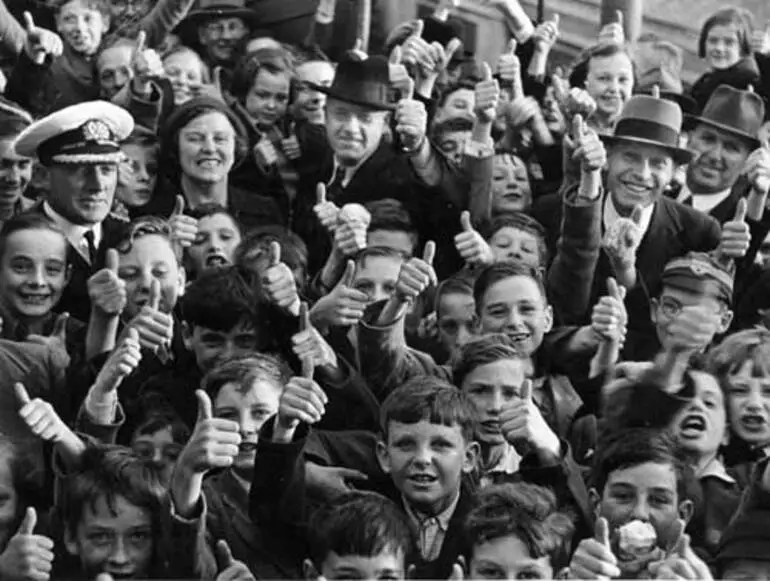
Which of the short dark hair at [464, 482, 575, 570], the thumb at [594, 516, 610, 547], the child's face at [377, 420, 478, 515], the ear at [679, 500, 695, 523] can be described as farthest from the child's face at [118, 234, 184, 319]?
the thumb at [594, 516, 610, 547]

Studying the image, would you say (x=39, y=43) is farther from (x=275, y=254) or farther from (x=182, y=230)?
(x=275, y=254)

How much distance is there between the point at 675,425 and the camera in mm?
14359

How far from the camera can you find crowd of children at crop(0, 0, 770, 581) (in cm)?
1355

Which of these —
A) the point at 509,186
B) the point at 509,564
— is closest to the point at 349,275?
the point at 509,186

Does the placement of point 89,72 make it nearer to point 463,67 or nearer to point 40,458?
point 463,67

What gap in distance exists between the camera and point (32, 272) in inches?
582

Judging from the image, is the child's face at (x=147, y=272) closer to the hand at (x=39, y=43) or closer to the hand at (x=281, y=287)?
the hand at (x=281, y=287)

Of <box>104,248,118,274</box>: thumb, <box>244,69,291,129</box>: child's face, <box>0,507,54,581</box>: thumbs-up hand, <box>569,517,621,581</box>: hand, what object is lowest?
<box>0,507,54,581</box>: thumbs-up hand

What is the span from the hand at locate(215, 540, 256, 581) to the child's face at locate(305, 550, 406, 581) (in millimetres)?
241

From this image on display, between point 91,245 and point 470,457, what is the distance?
212 centimetres

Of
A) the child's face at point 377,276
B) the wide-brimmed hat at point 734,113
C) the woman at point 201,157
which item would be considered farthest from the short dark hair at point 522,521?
the wide-brimmed hat at point 734,113

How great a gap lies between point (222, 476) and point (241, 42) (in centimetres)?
416

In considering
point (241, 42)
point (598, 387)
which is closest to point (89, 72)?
point (241, 42)

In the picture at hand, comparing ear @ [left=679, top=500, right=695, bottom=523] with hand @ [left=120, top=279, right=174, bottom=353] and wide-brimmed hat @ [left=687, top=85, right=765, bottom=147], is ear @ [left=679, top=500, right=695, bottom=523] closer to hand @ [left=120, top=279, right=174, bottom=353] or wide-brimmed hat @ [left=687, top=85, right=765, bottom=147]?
hand @ [left=120, top=279, right=174, bottom=353]
